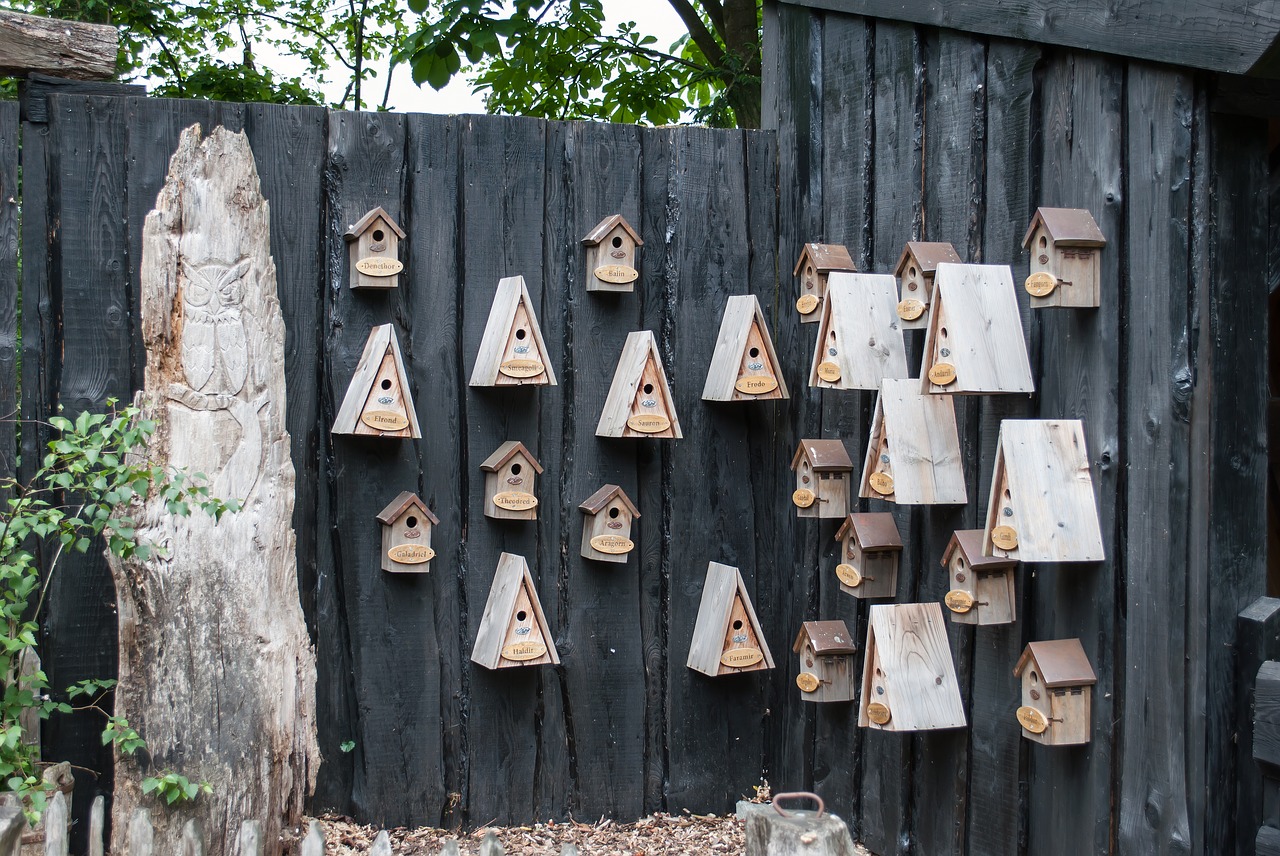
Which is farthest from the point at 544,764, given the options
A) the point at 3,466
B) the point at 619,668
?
the point at 3,466

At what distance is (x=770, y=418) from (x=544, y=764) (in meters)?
1.36

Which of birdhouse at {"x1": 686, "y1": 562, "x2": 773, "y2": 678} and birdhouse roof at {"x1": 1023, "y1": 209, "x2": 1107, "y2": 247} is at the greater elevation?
birdhouse roof at {"x1": 1023, "y1": 209, "x2": 1107, "y2": 247}

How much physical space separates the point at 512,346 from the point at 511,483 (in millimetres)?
426

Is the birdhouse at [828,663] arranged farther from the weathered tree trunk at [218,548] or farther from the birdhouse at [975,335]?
the weathered tree trunk at [218,548]

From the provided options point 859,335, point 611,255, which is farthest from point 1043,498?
point 611,255

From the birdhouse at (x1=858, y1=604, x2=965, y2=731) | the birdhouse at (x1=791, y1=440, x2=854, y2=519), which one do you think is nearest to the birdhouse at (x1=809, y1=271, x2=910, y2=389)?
the birdhouse at (x1=791, y1=440, x2=854, y2=519)

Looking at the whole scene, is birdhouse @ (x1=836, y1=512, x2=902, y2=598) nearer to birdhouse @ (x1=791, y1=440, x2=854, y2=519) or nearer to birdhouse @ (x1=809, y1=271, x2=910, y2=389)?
birdhouse @ (x1=791, y1=440, x2=854, y2=519)

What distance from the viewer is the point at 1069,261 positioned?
264 cm

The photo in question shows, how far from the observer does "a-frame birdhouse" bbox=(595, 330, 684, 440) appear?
355cm

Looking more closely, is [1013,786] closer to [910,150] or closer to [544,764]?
[544,764]

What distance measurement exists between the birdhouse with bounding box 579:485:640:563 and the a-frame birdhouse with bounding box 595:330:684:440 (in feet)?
0.67

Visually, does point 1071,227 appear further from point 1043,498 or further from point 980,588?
point 980,588

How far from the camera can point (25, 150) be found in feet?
10.6

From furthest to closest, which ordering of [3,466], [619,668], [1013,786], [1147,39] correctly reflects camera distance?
[619,668], [3,466], [1013,786], [1147,39]
